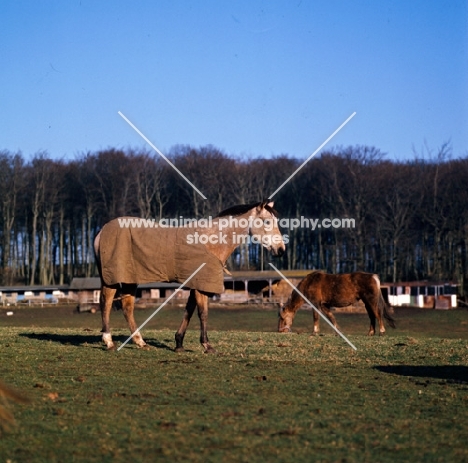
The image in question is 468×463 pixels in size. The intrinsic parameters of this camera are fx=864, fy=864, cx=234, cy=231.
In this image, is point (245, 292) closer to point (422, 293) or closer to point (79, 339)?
point (422, 293)

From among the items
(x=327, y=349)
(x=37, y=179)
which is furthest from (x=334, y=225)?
(x=327, y=349)

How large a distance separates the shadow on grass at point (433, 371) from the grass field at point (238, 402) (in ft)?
0.06

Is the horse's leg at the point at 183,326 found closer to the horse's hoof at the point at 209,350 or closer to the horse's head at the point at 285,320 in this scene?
the horse's hoof at the point at 209,350

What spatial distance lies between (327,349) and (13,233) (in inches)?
3521

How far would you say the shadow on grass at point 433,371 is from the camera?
40.0ft

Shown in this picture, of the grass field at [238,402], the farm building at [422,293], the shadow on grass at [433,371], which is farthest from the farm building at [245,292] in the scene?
the shadow on grass at [433,371]

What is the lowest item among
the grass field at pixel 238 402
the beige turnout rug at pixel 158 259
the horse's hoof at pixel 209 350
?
the grass field at pixel 238 402

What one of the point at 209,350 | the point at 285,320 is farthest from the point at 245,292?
the point at 209,350

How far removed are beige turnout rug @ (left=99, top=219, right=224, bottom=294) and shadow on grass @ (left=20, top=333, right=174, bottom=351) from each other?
142 centimetres

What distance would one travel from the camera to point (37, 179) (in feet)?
314

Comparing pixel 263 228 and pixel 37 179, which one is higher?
pixel 37 179

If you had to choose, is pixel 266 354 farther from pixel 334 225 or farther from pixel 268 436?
pixel 334 225

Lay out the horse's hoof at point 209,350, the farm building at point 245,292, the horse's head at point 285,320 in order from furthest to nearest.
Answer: the farm building at point 245,292
the horse's head at point 285,320
the horse's hoof at point 209,350

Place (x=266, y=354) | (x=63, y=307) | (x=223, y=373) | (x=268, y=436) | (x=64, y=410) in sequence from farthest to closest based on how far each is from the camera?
1. (x=63, y=307)
2. (x=266, y=354)
3. (x=223, y=373)
4. (x=64, y=410)
5. (x=268, y=436)
